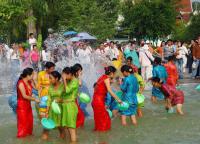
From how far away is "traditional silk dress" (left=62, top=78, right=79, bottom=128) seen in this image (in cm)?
919

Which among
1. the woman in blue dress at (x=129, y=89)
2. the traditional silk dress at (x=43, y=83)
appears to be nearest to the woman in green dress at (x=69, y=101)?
the traditional silk dress at (x=43, y=83)

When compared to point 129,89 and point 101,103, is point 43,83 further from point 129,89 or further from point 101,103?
point 129,89

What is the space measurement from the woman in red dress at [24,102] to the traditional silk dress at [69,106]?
739mm

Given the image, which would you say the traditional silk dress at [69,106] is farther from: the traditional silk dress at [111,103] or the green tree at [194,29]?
the green tree at [194,29]

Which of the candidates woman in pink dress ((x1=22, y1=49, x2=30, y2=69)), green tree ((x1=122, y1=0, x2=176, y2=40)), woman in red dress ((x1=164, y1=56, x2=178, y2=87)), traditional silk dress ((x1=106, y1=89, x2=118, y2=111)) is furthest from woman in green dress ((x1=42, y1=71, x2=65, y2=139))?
green tree ((x1=122, y1=0, x2=176, y2=40))

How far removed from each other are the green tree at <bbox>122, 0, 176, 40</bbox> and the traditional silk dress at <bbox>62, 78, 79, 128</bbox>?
3364 centimetres

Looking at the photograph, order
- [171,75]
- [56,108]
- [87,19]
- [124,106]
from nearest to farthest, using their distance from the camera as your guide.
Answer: [56,108], [124,106], [171,75], [87,19]

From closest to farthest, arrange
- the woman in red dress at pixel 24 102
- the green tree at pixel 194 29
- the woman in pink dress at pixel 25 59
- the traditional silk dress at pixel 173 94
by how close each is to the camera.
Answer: the woman in red dress at pixel 24 102 < the traditional silk dress at pixel 173 94 < the woman in pink dress at pixel 25 59 < the green tree at pixel 194 29

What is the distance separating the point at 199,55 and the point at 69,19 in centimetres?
1490

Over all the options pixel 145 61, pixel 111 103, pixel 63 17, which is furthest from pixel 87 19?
pixel 111 103

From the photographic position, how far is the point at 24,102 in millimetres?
9914

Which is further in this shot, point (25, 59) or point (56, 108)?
point (25, 59)

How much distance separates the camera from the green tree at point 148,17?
43031 millimetres

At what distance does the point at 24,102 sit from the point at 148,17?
3402cm
